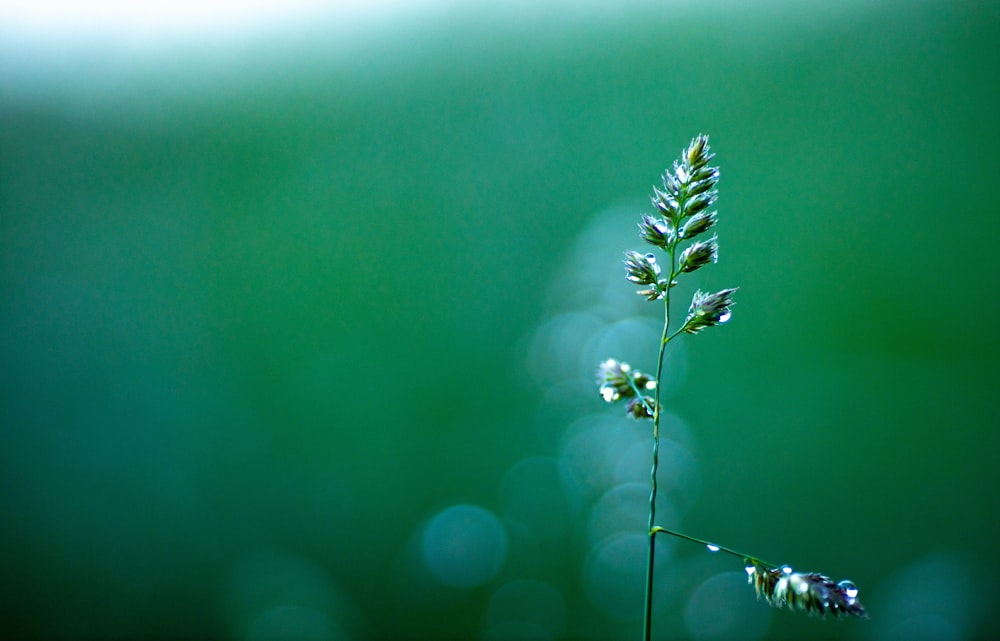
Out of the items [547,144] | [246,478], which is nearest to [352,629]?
[246,478]

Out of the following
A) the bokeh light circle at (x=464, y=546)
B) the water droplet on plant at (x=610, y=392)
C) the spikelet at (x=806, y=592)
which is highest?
the water droplet on plant at (x=610, y=392)

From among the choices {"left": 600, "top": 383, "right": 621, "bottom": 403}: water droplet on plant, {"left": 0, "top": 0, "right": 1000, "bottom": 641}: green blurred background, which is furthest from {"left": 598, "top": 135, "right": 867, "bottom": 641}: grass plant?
{"left": 0, "top": 0, "right": 1000, "bottom": 641}: green blurred background

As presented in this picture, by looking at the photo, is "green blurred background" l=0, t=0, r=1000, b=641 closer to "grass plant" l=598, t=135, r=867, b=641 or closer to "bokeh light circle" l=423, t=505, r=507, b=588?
"bokeh light circle" l=423, t=505, r=507, b=588

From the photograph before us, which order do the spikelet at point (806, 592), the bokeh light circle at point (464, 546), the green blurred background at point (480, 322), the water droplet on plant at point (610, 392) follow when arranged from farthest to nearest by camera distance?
1. the bokeh light circle at point (464, 546)
2. the green blurred background at point (480, 322)
3. the water droplet on plant at point (610, 392)
4. the spikelet at point (806, 592)


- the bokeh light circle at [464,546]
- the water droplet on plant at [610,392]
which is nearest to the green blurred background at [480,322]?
the bokeh light circle at [464,546]

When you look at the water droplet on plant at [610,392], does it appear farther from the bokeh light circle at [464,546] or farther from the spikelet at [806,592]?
the bokeh light circle at [464,546]

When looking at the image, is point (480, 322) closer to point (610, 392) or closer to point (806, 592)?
point (610, 392)

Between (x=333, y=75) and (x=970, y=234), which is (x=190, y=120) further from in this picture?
(x=970, y=234)

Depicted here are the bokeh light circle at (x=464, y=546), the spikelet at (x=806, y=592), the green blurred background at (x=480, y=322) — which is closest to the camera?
the spikelet at (x=806, y=592)

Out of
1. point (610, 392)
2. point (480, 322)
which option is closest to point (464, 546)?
point (480, 322)
